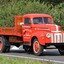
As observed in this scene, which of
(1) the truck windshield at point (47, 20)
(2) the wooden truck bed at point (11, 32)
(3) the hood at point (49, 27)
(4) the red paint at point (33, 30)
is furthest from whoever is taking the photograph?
(2) the wooden truck bed at point (11, 32)

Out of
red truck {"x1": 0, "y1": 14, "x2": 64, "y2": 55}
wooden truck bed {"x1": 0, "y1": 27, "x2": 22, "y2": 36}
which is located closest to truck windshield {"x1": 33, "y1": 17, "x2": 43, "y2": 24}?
red truck {"x1": 0, "y1": 14, "x2": 64, "y2": 55}

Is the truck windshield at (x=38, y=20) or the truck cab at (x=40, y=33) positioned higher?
the truck windshield at (x=38, y=20)

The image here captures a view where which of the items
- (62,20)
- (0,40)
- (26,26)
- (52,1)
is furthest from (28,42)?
(52,1)

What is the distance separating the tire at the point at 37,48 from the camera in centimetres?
1995

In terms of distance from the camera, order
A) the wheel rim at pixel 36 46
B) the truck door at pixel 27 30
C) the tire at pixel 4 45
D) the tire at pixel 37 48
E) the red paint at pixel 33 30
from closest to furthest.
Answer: the red paint at pixel 33 30
the tire at pixel 37 48
the wheel rim at pixel 36 46
the truck door at pixel 27 30
the tire at pixel 4 45

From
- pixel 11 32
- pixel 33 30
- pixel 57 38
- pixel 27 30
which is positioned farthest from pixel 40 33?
pixel 11 32

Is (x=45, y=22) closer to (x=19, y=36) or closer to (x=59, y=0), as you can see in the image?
(x=19, y=36)

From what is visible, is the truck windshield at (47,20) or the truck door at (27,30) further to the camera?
the truck windshield at (47,20)

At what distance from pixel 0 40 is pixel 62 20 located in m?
12.5

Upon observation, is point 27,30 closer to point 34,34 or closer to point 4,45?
point 34,34

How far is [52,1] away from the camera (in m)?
51.5

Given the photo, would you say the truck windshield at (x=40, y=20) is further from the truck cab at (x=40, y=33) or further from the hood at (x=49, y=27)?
the hood at (x=49, y=27)

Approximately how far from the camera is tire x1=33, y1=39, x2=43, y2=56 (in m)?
20.0

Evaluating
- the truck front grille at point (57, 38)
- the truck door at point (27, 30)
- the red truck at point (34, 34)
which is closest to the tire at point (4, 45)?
the red truck at point (34, 34)
